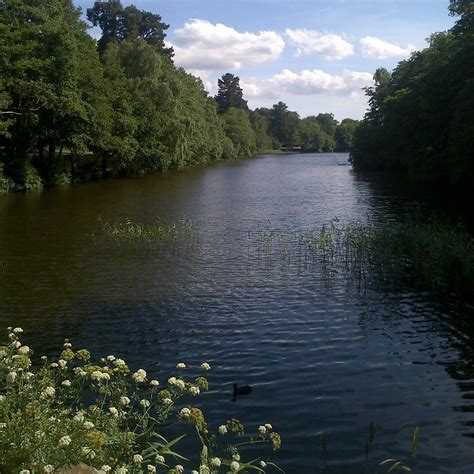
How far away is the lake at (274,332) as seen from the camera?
9672mm

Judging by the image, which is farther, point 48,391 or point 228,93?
point 228,93

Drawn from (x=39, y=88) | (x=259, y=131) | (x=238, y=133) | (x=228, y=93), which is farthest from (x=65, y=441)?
(x=259, y=131)

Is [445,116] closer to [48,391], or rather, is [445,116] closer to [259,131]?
[48,391]

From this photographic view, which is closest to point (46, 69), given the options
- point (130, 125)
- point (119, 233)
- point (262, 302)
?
point (130, 125)

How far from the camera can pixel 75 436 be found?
5.18 metres

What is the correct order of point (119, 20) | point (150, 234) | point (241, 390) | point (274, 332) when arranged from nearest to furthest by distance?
1. point (241, 390)
2. point (274, 332)
3. point (150, 234)
4. point (119, 20)

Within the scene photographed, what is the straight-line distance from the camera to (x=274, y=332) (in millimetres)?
14445

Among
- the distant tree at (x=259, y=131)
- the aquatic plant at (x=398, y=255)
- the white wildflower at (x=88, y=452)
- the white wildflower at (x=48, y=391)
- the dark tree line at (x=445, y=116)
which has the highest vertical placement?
the distant tree at (x=259, y=131)

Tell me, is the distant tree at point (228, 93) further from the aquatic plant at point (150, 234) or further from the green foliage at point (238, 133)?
the aquatic plant at point (150, 234)

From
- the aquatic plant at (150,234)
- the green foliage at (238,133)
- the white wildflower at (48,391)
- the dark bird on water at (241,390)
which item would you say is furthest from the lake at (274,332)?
the green foliage at (238,133)

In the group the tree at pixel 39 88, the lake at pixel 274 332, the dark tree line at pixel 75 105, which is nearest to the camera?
the lake at pixel 274 332

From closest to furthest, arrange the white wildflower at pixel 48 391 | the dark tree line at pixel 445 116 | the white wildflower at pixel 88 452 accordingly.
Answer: the white wildflower at pixel 88 452 < the white wildflower at pixel 48 391 < the dark tree line at pixel 445 116

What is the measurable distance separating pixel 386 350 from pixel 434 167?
41.0m

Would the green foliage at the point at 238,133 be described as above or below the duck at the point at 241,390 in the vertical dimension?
above
